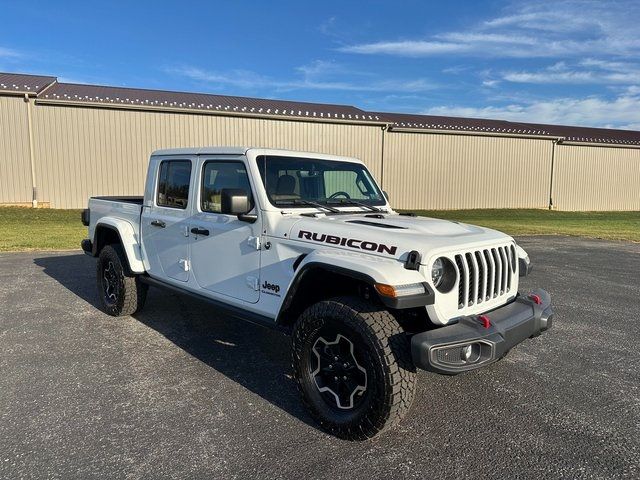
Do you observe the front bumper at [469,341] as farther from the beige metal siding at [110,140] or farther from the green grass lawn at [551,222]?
the beige metal siding at [110,140]

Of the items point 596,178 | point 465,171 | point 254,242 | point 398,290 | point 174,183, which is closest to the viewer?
point 398,290

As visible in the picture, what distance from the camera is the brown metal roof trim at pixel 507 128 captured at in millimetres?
23789

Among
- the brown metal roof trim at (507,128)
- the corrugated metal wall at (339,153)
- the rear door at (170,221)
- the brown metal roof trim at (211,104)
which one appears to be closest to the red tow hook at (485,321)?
the rear door at (170,221)

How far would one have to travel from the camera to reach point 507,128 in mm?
26219

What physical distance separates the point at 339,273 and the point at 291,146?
57.9 ft

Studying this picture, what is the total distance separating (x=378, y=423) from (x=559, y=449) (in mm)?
1106

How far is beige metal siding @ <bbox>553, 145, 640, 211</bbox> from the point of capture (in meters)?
25.4

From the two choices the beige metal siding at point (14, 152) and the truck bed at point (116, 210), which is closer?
the truck bed at point (116, 210)

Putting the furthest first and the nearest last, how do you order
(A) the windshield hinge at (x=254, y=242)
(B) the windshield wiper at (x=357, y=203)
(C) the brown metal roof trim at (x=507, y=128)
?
(C) the brown metal roof trim at (x=507, y=128) → (B) the windshield wiper at (x=357, y=203) → (A) the windshield hinge at (x=254, y=242)

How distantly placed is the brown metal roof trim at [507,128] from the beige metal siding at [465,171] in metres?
0.64

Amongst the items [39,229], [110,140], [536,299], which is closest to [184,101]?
[110,140]

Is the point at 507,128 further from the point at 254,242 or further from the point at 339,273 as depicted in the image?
the point at 339,273

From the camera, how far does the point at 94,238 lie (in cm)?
610

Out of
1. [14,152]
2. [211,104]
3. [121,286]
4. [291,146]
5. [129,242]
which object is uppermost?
[211,104]
